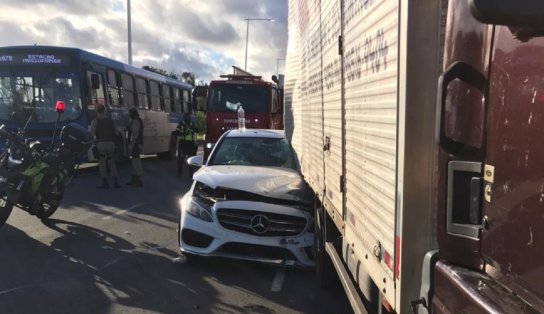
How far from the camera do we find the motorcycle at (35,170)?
7.59 meters

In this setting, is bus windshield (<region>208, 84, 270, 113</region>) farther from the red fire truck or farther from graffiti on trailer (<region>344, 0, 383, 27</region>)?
graffiti on trailer (<region>344, 0, 383, 27</region>)

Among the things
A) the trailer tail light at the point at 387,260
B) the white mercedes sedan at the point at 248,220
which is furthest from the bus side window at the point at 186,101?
the trailer tail light at the point at 387,260

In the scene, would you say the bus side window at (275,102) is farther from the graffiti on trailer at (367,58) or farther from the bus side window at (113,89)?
the graffiti on trailer at (367,58)

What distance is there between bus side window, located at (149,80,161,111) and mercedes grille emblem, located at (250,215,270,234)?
566 inches

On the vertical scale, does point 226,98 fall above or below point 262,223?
above

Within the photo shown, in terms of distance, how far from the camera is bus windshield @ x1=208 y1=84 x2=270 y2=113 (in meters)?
18.0

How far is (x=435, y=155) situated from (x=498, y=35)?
2.20 feet

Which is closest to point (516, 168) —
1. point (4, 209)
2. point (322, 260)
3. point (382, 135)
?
point (382, 135)

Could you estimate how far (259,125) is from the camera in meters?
17.9

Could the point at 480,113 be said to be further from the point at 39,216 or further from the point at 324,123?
the point at 39,216

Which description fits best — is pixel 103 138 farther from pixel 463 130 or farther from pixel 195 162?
pixel 463 130

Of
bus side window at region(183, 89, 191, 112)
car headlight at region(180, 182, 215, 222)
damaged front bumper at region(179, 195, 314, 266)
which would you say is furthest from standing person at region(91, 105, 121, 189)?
bus side window at region(183, 89, 191, 112)

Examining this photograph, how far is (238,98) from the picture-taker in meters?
18.1

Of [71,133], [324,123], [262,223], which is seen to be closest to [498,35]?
[324,123]
